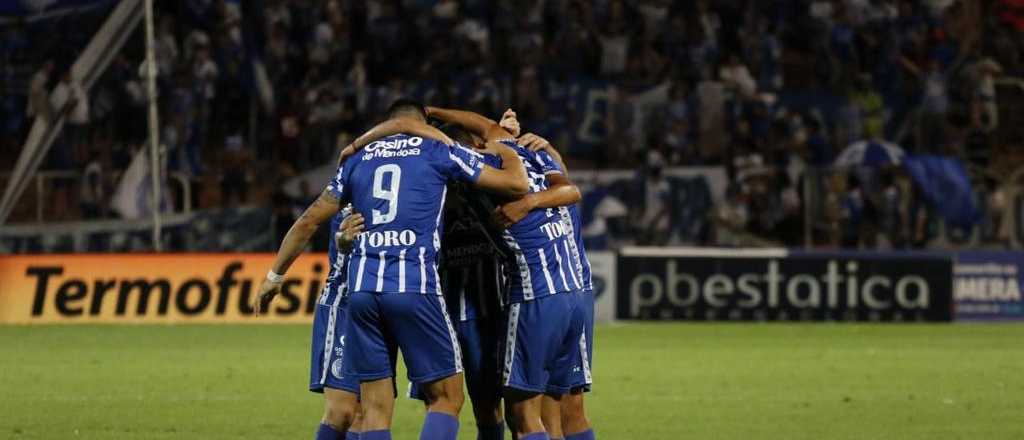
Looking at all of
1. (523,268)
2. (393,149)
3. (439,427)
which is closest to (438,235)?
(393,149)

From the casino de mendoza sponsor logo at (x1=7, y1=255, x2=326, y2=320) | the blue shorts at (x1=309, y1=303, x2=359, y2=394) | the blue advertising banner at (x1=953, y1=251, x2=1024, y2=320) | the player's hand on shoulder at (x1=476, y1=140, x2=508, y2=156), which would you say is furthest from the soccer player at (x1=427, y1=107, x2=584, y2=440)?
the blue advertising banner at (x1=953, y1=251, x2=1024, y2=320)

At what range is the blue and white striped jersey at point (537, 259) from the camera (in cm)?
877

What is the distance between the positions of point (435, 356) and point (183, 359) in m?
9.82

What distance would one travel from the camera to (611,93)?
26531 mm

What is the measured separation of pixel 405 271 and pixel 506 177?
2.16 ft

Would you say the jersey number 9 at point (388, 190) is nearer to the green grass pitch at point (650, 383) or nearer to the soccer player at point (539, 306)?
the soccer player at point (539, 306)

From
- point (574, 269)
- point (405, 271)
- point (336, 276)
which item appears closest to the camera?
point (405, 271)

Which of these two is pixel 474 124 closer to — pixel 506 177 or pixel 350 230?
pixel 506 177

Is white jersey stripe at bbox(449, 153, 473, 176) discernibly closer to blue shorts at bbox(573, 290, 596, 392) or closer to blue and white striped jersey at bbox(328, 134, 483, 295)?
blue and white striped jersey at bbox(328, 134, 483, 295)

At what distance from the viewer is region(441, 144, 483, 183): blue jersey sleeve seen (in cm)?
828

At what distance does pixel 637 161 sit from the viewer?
25.8 m

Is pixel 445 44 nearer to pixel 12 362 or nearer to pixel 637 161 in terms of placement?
pixel 637 161

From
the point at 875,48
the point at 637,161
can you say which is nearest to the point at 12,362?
the point at 637,161

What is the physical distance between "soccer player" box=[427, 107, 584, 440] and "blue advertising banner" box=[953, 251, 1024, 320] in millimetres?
15298
